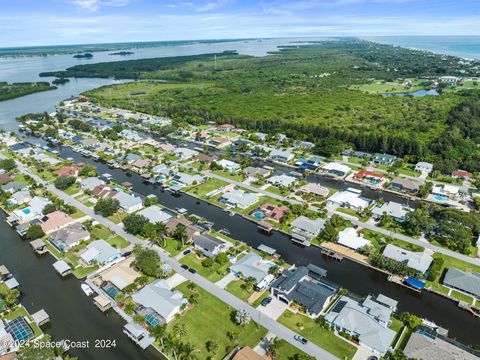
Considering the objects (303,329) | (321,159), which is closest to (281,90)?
(321,159)

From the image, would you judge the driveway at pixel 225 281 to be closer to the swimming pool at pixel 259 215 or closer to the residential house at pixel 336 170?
the swimming pool at pixel 259 215

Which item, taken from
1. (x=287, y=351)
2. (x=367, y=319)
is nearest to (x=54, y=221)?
(x=287, y=351)

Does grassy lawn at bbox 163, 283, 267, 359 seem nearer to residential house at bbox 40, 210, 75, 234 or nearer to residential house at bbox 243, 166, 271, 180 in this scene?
residential house at bbox 40, 210, 75, 234

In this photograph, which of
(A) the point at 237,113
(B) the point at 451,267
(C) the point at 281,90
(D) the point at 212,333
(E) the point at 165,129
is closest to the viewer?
(D) the point at 212,333

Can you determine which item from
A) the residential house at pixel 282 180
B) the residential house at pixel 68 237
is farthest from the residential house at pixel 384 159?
the residential house at pixel 68 237

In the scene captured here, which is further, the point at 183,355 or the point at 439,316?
the point at 439,316

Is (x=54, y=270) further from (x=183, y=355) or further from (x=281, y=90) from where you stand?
(x=281, y=90)

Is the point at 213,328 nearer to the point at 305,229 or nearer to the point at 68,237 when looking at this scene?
the point at 305,229
